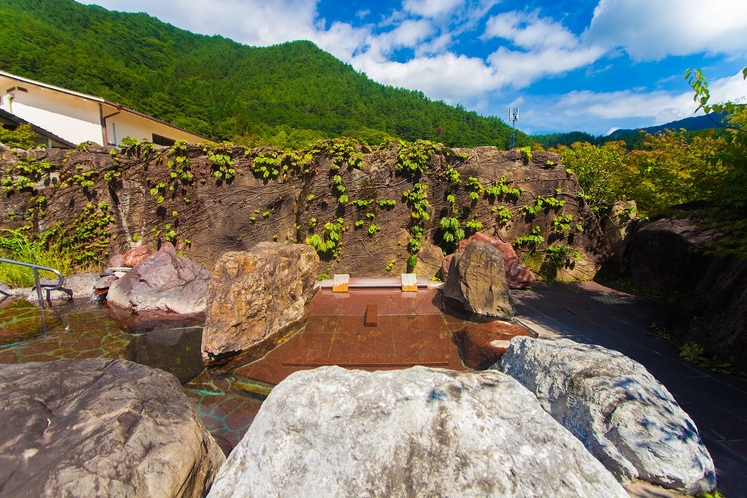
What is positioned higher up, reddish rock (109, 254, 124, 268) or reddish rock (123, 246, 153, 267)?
reddish rock (123, 246, 153, 267)

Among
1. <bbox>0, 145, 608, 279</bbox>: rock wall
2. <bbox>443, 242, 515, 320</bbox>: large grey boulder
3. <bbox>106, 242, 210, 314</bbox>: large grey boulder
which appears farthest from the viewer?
<bbox>0, 145, 608, 279</bbox>: rock wall

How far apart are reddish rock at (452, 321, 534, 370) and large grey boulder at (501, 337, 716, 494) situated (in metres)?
0.96

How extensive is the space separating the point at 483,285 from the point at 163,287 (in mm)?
5237

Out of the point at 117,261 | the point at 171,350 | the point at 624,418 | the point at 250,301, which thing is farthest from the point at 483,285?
the point at 117,261

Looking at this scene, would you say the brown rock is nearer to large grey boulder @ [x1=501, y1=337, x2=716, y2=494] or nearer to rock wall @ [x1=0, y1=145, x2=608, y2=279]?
rock wall @ [x1=0, y1=145, x2=608, y2=279]

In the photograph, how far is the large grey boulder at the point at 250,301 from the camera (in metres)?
3.69

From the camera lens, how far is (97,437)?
1.52m

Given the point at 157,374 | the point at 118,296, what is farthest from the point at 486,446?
the point at 118,296

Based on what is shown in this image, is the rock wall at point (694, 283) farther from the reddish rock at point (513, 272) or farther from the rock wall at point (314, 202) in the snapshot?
the reddish rock at point (513, 272)

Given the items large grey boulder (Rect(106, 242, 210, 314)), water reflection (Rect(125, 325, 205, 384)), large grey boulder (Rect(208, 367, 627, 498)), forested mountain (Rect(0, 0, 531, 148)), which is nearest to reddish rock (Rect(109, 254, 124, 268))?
large grey boulder (Rect(106, 242, 210, 314))

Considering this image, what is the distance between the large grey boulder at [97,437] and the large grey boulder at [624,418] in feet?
7.56

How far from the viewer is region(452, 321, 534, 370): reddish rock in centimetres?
345

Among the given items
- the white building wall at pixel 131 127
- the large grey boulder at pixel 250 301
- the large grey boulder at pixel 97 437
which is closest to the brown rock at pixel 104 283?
the large grey boulder at pixel 250 301

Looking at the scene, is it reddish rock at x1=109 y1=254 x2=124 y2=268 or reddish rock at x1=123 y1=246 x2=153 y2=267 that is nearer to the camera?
reddish rock at x1=123 y1=246 x2=153 y2=267
